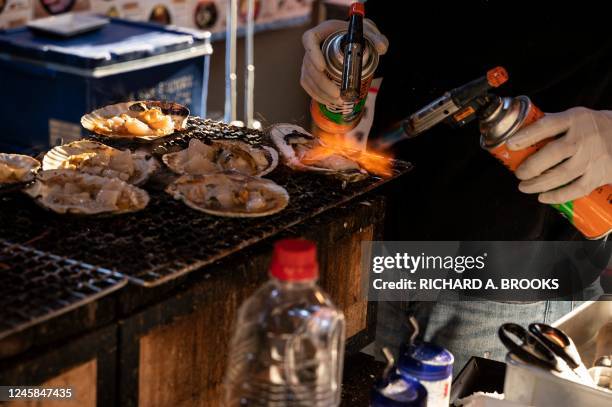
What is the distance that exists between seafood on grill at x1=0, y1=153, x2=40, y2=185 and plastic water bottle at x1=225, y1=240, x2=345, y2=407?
694mm

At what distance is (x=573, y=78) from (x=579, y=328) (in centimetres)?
71

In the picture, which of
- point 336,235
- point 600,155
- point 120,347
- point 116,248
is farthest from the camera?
point 600,155

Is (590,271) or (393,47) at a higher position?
(393,47)

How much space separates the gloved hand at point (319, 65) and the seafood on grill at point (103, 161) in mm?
504

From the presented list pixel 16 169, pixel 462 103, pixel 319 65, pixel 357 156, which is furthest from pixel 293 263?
pixel 319 65

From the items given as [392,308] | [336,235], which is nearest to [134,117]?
[336,235]

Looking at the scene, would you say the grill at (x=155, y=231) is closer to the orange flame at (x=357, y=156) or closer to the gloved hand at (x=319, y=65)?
the orange flame at (x=357, y=156)

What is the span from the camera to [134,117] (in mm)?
2475

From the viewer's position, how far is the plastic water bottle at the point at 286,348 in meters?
1.55

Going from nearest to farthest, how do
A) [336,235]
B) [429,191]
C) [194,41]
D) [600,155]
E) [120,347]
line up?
[120,347]
[336,235]
[600,155]
[429,191]
[194,41]

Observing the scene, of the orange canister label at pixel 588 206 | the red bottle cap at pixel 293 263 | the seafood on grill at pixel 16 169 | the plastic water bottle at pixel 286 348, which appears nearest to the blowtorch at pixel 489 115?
the orange canister label at pixel 588 206

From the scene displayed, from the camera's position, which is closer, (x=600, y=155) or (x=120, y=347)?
(x=120, y=347)

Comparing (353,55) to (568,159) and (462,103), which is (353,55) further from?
(568,159)

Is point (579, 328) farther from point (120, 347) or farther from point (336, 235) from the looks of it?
point (120, 347)
